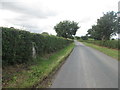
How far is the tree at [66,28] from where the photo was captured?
5153cm

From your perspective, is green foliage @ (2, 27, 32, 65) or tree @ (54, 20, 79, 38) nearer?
green foliage @ (2, 27, 32, 65)

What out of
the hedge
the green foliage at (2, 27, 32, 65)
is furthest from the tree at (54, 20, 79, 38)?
the green foliage at (2, 27, 32, 65)

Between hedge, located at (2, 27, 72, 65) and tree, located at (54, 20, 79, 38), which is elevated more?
tree, located at (54, 20, 79, 38)

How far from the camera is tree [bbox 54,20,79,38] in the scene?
169 ft

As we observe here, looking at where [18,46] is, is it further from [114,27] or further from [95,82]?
[114,27]

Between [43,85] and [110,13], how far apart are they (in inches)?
1747

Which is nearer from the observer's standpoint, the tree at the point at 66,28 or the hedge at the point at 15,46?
the hedge at the point at 15,46

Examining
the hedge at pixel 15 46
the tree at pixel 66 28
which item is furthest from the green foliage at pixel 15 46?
the tree at pixel 66 28

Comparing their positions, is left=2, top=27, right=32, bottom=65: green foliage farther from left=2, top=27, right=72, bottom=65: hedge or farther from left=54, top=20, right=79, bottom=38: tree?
left=54, top=20, right=79, bottom=38: tree

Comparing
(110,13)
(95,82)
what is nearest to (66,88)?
(95,82)

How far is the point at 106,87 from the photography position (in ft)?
15.6

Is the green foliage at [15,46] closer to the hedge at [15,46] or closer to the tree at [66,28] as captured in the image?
the hedge at [15,46]

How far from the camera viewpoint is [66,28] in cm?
5188

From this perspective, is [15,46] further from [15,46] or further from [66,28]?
[66,28]
